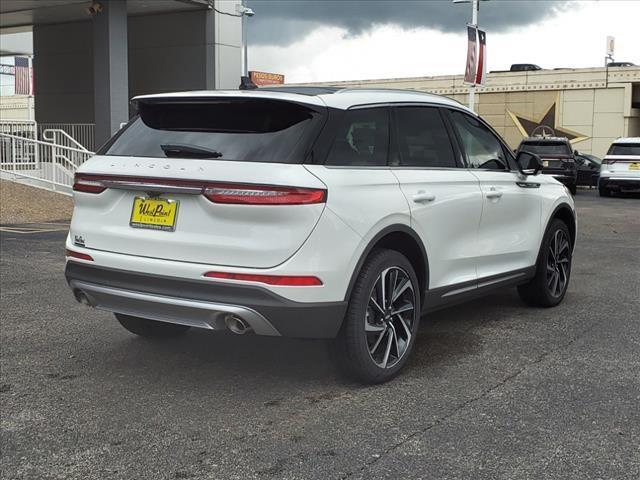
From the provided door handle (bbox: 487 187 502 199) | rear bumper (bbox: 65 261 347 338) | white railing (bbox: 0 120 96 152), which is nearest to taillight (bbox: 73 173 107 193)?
rear bumper (bbox: 65 261 347 338)

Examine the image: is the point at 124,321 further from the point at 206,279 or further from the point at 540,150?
the point at 540,150

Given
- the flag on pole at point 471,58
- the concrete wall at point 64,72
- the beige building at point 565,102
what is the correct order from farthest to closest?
the beige building at point 565,102, the concrete wall at point 64,72, the flag on pole at point 471,58

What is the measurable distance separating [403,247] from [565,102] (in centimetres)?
3312

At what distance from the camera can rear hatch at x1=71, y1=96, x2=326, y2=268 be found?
12.7 feet

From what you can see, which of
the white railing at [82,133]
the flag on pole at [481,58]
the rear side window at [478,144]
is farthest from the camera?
the white railing at [82,133]

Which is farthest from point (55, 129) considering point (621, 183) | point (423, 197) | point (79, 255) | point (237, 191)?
point (237, 191)

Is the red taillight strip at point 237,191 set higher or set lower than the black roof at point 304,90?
lower

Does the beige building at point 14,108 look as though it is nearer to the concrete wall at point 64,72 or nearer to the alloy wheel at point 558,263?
the concrete wall at point 64,72

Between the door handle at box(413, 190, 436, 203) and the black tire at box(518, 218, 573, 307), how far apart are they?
195cm

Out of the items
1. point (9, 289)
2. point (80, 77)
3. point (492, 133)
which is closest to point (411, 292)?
point (492, 133)

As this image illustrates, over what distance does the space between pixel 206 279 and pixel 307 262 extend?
0.54 metres

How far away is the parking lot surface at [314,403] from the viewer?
342 cm

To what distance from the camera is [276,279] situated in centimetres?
388

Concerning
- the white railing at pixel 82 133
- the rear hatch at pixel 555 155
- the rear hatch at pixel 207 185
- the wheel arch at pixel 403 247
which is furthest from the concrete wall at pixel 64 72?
the wheel arch at pixel 403 247
